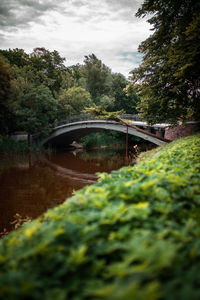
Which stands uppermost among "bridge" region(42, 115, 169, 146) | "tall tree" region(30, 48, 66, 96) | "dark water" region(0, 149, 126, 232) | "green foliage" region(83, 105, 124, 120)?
"tall tree" region(30, 48, 66, 96)

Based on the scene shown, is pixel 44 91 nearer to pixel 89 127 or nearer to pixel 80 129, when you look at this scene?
pixel 80 129

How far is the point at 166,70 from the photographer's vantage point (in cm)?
734

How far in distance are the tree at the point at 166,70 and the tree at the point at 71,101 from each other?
15462 mm

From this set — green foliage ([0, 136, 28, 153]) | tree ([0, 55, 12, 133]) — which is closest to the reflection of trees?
tree ([0, 55, 12, 133])

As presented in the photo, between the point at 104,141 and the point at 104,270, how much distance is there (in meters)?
27.6

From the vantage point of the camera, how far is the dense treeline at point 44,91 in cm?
1778

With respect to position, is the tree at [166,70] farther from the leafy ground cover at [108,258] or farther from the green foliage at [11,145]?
the green foliage at [11,145]

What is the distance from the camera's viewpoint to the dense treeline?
17.8 m

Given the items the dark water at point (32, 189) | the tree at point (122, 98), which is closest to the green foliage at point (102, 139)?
the tree at point (122, 98)

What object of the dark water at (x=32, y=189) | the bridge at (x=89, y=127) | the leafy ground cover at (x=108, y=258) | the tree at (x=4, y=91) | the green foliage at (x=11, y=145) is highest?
the tree at (x=4, y=91)

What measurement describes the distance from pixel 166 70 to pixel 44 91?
14914mm

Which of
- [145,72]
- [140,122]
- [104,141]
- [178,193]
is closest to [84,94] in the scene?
[104,141]

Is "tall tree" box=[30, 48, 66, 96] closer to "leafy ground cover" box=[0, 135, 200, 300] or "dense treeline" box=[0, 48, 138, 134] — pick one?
"dense treeline" box=[0, 48, 138, 134]

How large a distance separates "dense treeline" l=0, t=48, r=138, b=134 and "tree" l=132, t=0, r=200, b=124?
5.41 feet
